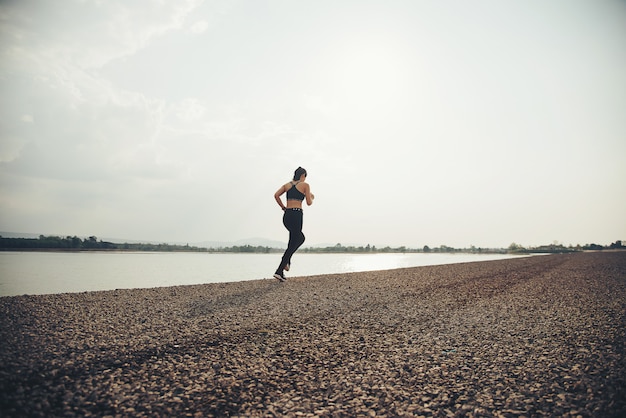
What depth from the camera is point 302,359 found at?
340cm

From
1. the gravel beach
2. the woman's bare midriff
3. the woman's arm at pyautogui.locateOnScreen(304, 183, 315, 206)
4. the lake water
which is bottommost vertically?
the lake water

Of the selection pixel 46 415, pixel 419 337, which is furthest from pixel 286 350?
pixel 46 415

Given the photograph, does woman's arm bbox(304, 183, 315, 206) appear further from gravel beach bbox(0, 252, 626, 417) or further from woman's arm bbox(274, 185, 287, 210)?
gravel beach bbox(0, 252, 626, 417)

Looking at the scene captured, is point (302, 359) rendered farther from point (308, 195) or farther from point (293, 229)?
point (308, 195)

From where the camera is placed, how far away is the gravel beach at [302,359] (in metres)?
2.43

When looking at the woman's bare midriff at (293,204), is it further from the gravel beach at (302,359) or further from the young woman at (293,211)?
the gravel beach at (302,359)

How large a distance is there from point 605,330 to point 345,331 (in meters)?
3.73

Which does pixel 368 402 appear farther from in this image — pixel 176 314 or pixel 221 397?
pixel 176 314

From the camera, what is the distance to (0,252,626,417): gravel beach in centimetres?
243

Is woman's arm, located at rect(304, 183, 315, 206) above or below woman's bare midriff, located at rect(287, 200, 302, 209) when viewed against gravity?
above

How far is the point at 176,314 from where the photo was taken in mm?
5188

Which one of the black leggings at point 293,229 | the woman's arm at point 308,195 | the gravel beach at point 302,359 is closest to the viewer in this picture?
the gravel beach at point 302,359

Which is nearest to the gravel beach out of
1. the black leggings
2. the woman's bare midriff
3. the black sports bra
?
the black leggings

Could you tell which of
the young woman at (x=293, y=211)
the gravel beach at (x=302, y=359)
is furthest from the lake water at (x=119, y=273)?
the gravel beach at (x=302, y=359)
